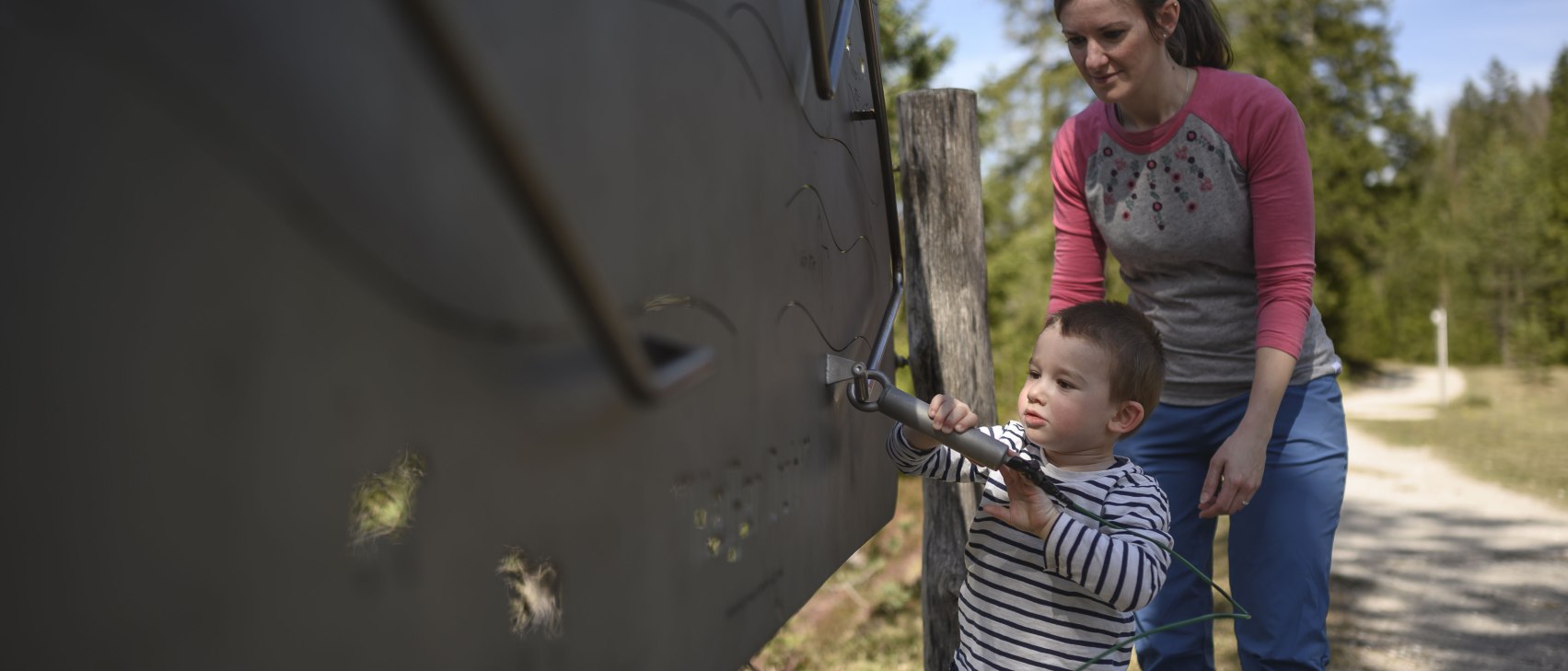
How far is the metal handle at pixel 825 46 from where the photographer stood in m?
1.89

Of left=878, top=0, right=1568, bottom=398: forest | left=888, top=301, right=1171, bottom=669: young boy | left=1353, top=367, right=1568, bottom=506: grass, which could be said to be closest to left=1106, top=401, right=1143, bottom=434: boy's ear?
left=888, top=301, right=1171, bottom=669: young boy

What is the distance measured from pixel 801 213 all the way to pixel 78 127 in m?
1.32

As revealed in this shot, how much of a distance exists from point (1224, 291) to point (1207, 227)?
15 cm

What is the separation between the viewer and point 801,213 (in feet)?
6.11

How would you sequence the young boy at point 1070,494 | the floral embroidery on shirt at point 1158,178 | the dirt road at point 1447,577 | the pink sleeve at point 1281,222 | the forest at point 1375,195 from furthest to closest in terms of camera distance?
the forest at point 1375,195
the dirt road at point 1447,577
the floral embroidery on shirt at point 1158,178
the pink sleeve at point 1281,222
the young boy at point 1070,494

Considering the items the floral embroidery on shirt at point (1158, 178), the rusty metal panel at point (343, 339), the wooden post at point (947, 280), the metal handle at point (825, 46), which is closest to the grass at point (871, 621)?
the wooden post at point (947, 280)

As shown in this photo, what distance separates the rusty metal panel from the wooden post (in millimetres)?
1879

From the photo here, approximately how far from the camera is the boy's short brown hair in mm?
2021

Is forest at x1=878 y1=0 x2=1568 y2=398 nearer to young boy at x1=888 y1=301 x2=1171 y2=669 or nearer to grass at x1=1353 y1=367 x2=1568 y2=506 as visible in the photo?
grass at x1=1353 y1=367 x2=1568 y2=506

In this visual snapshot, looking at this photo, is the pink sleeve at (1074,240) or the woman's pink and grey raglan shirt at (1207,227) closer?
A: the woman's pink and grey raglan shirt at (1207,227)

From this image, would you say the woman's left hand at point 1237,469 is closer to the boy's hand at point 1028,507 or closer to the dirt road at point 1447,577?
the boy's hand at point 1028,507

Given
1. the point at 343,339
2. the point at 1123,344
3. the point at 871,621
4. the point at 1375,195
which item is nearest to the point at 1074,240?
the point at 1123,344

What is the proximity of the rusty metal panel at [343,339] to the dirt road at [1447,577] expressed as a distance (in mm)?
4135

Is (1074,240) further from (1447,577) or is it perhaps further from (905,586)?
(1447,577)
